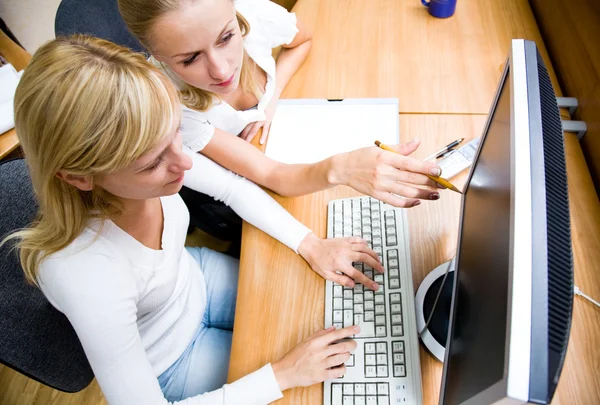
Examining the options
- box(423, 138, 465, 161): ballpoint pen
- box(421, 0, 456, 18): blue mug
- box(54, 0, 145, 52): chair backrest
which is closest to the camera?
box(423, 138, 465, 161): ballpoint pen

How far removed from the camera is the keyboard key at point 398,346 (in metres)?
0.64

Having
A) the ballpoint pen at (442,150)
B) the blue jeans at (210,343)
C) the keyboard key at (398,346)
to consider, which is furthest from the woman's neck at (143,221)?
the ballpoint pen at (442,150)

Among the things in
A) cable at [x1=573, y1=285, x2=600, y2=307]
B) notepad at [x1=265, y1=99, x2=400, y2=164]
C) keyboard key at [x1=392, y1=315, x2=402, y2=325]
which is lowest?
keyboard key at [x1=392, y1=315, x2=402, y2=325]

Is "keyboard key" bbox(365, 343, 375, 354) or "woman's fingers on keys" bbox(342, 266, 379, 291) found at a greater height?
"woman's fingers on keys" bbox(342, 266, 379, 291)

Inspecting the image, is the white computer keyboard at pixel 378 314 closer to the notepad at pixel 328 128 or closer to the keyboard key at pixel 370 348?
the keyboard key at pixel 370 348

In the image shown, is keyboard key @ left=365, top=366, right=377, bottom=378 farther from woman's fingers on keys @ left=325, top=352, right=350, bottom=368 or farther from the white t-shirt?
the white t-shirt

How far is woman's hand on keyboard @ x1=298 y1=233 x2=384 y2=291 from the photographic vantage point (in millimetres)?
732

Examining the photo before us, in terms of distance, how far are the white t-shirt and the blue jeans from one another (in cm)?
30

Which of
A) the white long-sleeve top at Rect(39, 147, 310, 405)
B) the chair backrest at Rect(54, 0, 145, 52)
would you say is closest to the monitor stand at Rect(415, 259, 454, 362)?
the white long-sleeve top at Rect(39, 147, 310, 405)

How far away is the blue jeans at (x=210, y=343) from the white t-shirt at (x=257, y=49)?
299 mm

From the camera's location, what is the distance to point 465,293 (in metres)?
0.53

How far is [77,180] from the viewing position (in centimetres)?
60

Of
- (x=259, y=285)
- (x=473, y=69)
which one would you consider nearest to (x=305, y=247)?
(x=259, y=285)

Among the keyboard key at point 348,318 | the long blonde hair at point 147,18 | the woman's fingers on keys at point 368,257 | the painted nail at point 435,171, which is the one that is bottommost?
the keyboard key at point 348,318
